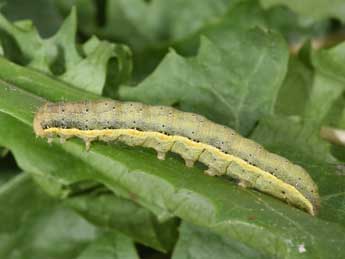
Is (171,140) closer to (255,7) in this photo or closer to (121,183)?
(121,183)

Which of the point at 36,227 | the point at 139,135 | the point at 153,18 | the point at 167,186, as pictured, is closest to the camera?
the point at 167,186

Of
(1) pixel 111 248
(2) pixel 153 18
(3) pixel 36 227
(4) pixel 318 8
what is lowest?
(3) pixel 36 227

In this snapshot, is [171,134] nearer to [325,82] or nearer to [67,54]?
[67,54]

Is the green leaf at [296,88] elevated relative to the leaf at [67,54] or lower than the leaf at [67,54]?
lower

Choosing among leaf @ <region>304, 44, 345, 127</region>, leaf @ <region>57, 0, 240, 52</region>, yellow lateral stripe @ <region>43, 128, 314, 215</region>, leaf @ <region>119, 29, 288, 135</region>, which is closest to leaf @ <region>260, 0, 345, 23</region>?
leaf @ <region>57, 0, 240, 52</region>

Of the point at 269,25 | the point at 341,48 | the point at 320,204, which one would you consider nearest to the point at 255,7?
the point at 269,25

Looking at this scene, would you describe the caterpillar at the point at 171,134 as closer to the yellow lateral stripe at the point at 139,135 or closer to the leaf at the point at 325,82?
the yellow lateral stripe at the point at 139,135

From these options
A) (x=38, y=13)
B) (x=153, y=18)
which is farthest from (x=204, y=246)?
(x=38, y=13)

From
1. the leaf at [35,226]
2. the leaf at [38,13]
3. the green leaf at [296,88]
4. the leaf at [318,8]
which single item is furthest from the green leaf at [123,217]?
the leaf at [318,8]
